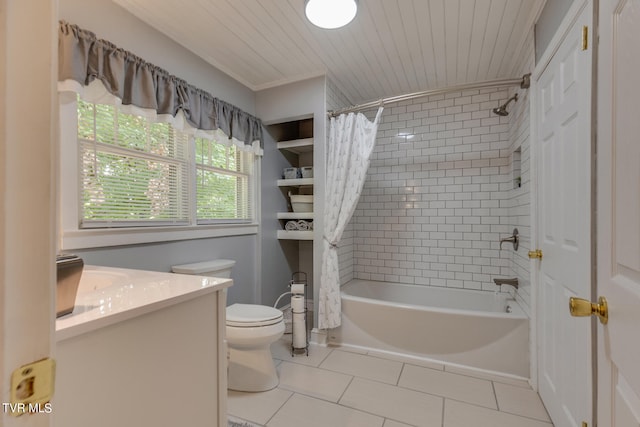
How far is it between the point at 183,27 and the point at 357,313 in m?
2.57

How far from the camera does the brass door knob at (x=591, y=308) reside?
74 centimetres

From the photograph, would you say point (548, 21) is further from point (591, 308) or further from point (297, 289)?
point (297, 289)

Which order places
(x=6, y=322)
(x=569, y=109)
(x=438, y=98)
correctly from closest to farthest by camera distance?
(x=6, y=322)
(x=569, y=109)
(x=438, y=98)

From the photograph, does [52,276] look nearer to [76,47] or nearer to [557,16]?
[76,47]

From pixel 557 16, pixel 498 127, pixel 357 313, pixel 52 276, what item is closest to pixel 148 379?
pixel 52 276

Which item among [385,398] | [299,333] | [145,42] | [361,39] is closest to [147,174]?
[145,42]

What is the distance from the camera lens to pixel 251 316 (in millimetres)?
1943

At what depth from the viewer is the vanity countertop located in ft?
2.38

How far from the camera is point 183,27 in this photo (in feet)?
6.57

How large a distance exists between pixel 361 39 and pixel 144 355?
2289 millimetres

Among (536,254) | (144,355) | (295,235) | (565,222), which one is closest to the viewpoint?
(144,355)

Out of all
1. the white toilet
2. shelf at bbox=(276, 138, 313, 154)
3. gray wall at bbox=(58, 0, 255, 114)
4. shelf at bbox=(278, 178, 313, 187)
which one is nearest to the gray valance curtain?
gray wall at bbox=(58, 0, 255, 114)

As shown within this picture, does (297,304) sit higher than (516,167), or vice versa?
(516,167)

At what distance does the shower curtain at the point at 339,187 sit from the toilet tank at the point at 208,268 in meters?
0.83
